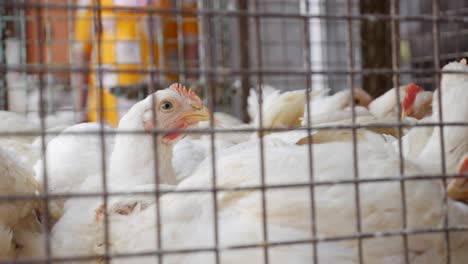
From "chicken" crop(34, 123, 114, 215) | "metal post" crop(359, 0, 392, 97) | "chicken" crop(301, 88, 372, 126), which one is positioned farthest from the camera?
"metal post" crop(359, 0, 392, 97)

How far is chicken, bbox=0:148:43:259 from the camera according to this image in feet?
5.07

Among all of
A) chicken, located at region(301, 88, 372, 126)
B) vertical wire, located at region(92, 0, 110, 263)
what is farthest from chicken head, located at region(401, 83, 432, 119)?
vertical wire, located at region(92, 0, 110, 263)

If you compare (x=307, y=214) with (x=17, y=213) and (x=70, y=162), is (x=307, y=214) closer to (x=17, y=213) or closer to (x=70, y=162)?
(x=17, y=213)

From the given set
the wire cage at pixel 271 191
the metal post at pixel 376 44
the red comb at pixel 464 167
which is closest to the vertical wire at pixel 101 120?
the wire cage at pixel 271 191

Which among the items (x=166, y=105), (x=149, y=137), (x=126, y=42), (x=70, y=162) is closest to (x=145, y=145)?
(x=149, y=137)

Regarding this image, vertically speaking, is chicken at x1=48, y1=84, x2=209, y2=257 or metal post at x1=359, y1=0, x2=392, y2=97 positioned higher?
metal post at x1=359, y1=0, x2=392, y2=97

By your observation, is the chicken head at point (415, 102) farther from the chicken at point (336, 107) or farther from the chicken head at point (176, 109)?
the chicken head at point (176, 109)

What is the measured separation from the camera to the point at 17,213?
1.60 metres

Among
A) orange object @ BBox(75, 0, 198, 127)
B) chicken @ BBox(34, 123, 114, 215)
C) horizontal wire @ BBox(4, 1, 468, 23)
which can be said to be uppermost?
orange object @ BBox(75, 0, 198, 127)

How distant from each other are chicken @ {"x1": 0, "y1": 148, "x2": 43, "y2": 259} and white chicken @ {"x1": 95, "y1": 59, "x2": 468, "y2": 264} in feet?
1.37

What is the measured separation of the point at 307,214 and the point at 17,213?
0.80 m

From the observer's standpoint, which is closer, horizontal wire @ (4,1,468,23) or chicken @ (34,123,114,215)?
horizontal wire @ (4,1,468,23)

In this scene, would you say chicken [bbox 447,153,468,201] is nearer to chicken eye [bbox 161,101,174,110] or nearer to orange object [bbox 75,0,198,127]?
chicken eye [bbox 161,101,174,110]

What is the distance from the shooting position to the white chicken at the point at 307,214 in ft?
3.79
